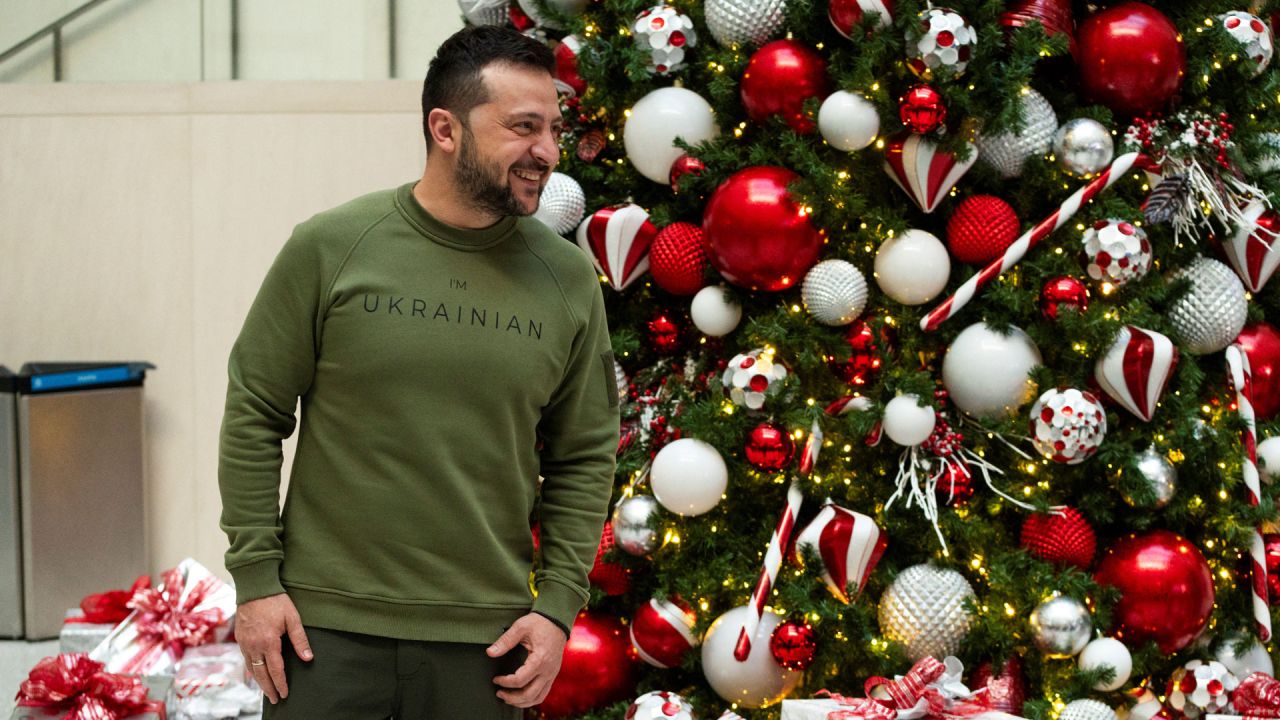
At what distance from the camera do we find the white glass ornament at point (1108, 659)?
9.95 feet

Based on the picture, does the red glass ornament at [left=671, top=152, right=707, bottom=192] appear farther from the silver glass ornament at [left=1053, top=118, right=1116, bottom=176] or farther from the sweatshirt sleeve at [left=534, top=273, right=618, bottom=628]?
the sweatshirt sleeve at [left=534, top=273, right=618, bottom=628]

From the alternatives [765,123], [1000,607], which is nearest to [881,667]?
[1000,607]

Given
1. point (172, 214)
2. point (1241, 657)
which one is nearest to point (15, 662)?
point (172, 214)

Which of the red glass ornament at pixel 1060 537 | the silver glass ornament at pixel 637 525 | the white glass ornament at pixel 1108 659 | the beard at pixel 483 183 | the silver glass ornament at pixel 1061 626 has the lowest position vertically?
the white glass ornament at pixel 1108 659

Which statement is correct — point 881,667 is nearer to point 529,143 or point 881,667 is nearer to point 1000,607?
point 1000,607

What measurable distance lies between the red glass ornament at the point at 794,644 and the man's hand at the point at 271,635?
158 centimetres

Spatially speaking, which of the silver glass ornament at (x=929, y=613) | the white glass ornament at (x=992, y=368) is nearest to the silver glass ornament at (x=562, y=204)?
the white glass ornament at (x=992, y=368)

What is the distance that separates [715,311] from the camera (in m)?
3.31

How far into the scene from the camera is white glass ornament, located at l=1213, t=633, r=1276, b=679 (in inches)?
127

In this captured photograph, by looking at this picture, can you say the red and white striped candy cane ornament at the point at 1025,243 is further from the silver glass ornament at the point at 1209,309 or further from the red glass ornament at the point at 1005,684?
the red glass ornament at the point at 1005,684

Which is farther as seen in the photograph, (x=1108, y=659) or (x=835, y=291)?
(x=835, y=291)

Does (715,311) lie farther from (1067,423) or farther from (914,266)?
(1067,423)

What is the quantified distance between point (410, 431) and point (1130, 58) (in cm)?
227

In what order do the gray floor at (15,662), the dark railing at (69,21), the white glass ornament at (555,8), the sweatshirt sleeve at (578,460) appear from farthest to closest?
the dark railing at (69,21), the gray floor at (15,662), the white glass ornament at (555,8), the sweatshirt sleeve at (578,460)
